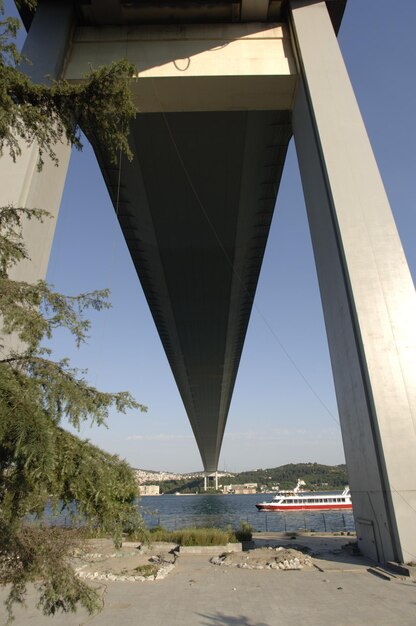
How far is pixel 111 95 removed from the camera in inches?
109

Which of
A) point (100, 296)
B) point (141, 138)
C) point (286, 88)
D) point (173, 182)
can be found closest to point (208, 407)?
point (173, 182)

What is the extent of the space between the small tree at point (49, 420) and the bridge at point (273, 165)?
22.1 inches

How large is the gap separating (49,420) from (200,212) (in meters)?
18.0

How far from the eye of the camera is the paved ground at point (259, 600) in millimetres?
4562

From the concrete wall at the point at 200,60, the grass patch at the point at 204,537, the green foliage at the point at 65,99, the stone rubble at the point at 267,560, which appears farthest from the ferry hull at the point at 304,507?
the green foliage at the point at 65,99

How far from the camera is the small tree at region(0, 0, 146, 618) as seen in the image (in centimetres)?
214

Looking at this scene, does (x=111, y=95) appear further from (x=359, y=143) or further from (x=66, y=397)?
(x=359, y=143)

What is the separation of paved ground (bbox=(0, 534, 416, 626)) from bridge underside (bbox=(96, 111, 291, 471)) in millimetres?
11947

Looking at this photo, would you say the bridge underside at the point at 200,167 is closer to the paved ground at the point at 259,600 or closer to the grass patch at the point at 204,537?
the grass patch at the point at 204,537

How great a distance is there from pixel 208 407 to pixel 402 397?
35736 millimetres

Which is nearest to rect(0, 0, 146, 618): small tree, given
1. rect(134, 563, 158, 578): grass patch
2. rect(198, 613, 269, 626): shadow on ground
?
rect(198, 613, 269, 626): shadow on ground

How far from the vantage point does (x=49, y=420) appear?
2.31m

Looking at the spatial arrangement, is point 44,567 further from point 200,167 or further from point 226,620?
point 200,167

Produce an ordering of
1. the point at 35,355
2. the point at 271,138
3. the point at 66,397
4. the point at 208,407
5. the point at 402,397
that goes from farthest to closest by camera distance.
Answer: the point at 208,407 < the point at 271,138 < the point at 402,397 < the point at 35,355 < the point at 66,397
